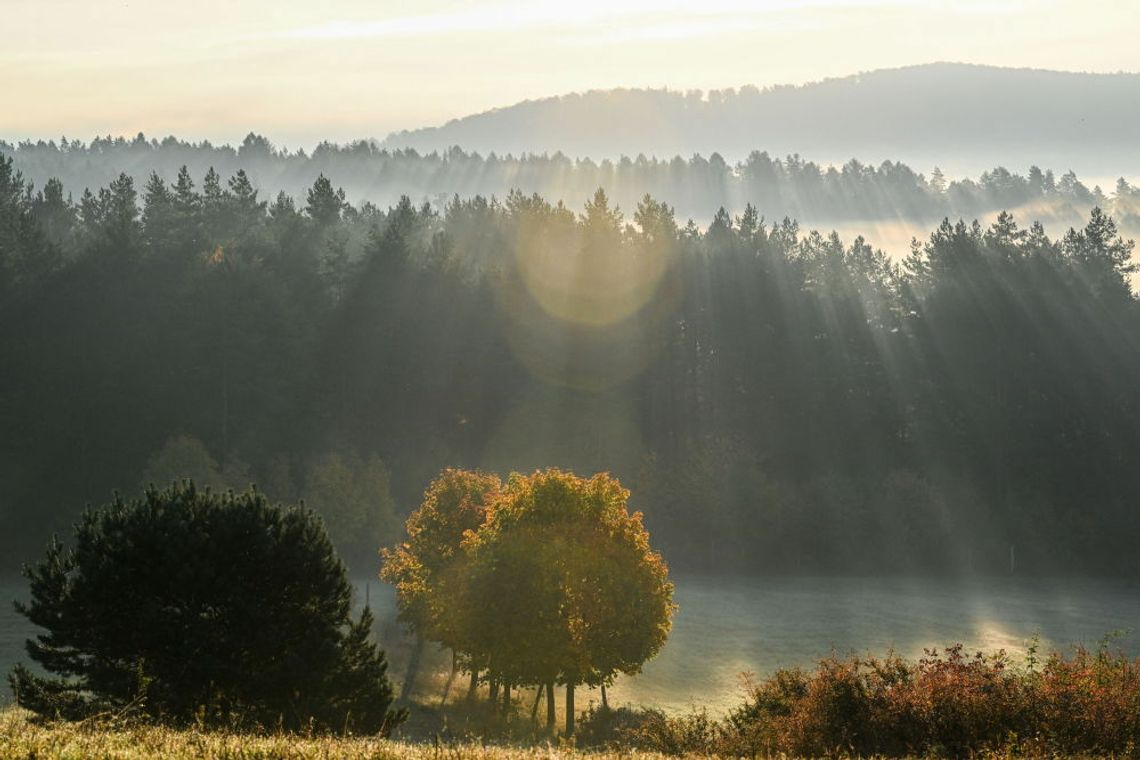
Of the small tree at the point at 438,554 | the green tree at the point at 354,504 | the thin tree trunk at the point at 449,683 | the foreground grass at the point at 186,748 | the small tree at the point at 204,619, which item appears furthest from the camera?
the green tree at the point at 354,504

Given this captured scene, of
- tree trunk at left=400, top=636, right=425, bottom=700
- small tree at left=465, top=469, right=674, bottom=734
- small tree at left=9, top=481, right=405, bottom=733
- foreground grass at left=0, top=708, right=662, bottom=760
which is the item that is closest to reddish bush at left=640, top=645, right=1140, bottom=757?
foreground grass at left=0, top=708, right=662, bottom=760

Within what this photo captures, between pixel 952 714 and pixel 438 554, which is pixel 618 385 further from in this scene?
pixel 952 714

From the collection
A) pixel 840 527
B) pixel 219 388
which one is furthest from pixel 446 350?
pixel 840 527

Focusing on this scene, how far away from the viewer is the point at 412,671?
50250mm

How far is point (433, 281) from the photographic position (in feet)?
317

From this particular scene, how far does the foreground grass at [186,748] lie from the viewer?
14.5m

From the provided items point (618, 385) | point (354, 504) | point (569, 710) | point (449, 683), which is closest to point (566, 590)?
point (569, 710)

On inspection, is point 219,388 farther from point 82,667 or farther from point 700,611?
point 82,667

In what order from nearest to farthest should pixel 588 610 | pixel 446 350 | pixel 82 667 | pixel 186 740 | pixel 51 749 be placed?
pixel 51 749
pixel 186 740
pixel 82 667
pixel 588 610
pixel 446 350

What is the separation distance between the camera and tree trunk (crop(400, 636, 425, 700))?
47531 mm

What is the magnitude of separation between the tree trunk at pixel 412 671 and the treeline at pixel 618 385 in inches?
1104

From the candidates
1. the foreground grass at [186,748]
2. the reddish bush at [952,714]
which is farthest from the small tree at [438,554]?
the foreground grass at [186,748]

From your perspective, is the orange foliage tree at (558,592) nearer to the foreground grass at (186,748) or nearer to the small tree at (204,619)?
the small tree at (204,619)

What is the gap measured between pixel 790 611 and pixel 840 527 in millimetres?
19082
